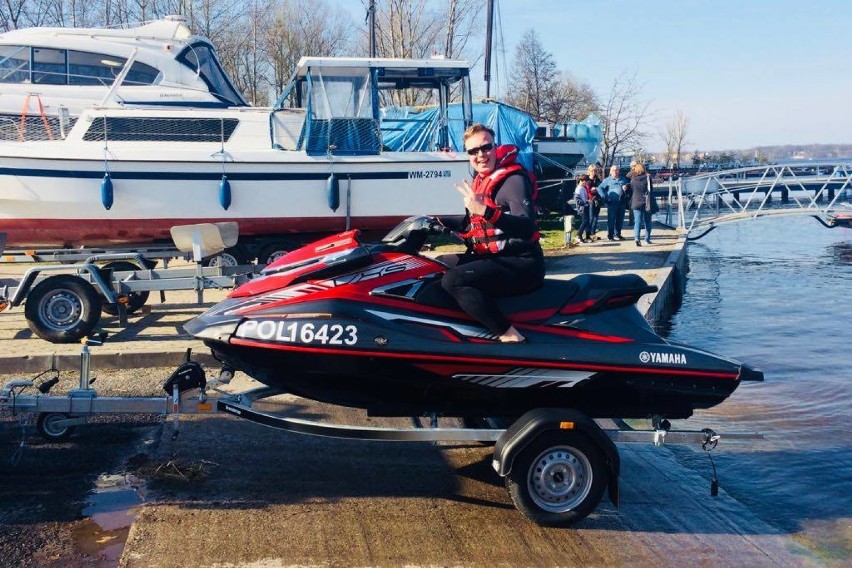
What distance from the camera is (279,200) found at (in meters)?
11.8

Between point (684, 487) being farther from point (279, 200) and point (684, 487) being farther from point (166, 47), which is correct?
point (166, 47)

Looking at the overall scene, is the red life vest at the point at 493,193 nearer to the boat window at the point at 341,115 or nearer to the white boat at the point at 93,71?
the boat window at the point at 341,115

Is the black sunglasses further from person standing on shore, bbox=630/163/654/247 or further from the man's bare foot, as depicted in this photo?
person standing on shore, bbox=630/163/654/247

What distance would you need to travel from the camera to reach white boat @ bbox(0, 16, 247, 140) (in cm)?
1258

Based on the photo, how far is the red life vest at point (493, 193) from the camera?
15.3 ft

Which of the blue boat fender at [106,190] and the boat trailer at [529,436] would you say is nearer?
the boat trailer at [529,436]

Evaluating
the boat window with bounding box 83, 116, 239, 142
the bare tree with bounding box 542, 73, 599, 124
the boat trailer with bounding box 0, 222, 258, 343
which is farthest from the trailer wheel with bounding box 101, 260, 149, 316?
the bare tree with bounding box 542, 73, 599, 124

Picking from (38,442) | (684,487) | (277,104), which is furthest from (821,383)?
(277,104)

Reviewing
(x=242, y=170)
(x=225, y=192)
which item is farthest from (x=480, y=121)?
(x=225, y=192)

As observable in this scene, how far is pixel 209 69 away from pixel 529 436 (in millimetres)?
11071

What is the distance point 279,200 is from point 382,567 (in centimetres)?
843

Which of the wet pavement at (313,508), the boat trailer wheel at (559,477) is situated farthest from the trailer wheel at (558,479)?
the wet pavement at (313,508)

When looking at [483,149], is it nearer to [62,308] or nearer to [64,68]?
[62,308]

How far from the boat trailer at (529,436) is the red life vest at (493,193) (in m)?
0.99
